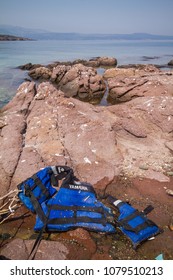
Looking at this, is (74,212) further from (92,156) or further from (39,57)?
(39,57)

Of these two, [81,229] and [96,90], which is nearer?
[81,229]

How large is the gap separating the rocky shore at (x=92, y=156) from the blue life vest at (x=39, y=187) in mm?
319

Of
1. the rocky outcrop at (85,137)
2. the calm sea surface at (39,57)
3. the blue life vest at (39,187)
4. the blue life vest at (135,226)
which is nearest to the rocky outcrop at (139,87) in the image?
the rocky outcrop at (85,137)

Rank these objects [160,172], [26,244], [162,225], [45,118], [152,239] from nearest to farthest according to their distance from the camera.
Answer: [26,244], [152,239], [162,225], [160,172], [45,118]

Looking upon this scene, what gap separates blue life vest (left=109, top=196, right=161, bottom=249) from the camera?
455cm

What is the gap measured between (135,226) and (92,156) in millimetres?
3111

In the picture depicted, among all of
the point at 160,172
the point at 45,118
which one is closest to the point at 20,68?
the point at 45,118

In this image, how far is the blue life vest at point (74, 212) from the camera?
15.6 feet

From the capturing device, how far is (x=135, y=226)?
470 centimetres

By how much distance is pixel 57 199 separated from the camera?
5277 mm

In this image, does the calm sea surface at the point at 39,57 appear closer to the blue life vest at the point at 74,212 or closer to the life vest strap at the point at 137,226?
the blue life vest at the point at 74,212

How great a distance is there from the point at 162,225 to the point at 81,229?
73.6 inches

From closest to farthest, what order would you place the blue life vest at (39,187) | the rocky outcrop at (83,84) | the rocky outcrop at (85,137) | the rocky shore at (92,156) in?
the rocky shore at (92,156)
the blue life vest at (39,187)
the rocky outcrop at (85,137)
the rocky outcrop at (83,84)
